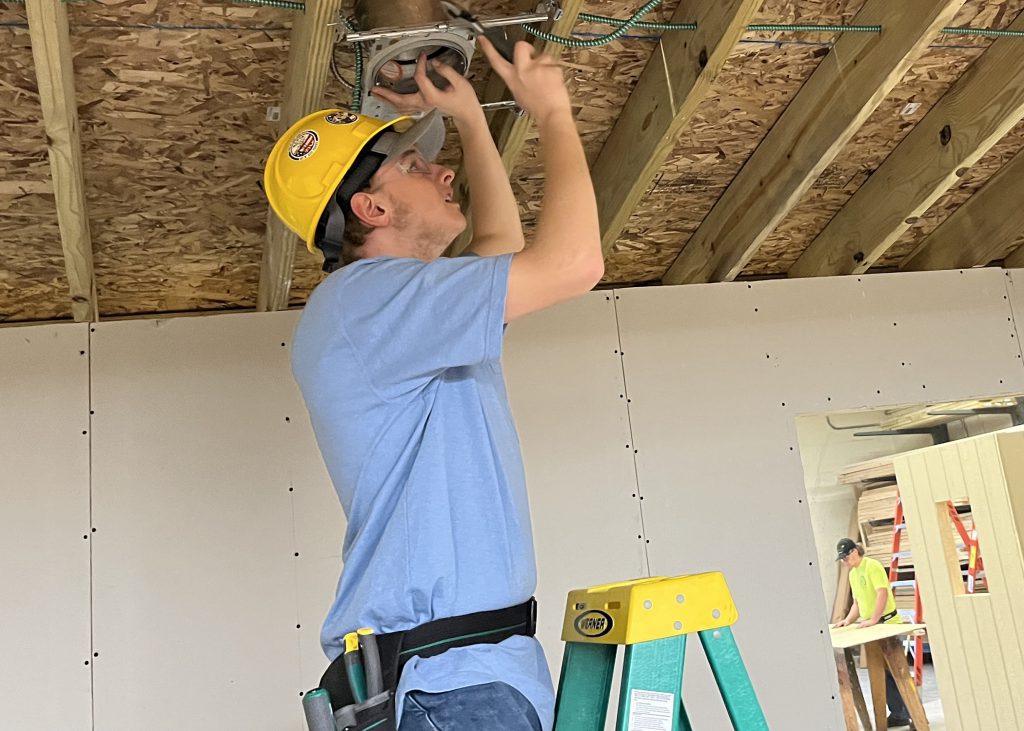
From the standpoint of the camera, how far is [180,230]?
2.98m

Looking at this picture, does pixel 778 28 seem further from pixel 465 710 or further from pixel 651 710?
pixel 465 710

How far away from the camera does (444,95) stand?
192 cm

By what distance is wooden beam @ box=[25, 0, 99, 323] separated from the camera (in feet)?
6.45

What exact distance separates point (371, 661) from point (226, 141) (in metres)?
1.75

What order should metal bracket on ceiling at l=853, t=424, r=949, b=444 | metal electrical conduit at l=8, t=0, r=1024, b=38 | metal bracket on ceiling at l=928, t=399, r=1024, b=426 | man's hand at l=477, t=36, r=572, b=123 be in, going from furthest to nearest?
metal bracket on ceiling at l=853, t=424, r=949, b=444 → metal bracket on ceiling at l=928, t=399, r=1024, b=426 → metal electrical conduit at l=8, t=0, r=1024, b=38 → man's hand at l=477, t=36, r=572, b=123

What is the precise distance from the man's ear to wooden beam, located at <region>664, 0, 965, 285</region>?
1471 mm

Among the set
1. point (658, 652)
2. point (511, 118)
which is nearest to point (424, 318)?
point (658, 652)

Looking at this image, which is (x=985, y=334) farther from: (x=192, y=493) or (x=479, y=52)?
(x=192, y=493)

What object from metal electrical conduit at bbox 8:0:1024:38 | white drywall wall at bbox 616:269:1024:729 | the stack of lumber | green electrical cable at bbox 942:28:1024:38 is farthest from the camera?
the stack of lumber

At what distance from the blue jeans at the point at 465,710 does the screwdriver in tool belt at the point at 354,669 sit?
2.4 inches

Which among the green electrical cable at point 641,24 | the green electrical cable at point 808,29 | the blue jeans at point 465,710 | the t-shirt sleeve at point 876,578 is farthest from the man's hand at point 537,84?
the t-shirt sleeve at point 876,578

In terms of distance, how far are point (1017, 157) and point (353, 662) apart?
116 inches

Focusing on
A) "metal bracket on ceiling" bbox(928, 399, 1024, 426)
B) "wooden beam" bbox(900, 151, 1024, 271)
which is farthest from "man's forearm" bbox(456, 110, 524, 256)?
"metal bracket on ceiling" bbox(928, 399, 1024, 426)

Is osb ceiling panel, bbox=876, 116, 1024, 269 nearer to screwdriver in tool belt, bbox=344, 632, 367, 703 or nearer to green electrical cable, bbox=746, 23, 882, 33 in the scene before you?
Answer: green electrical cable, bbox=746, 23, 882, 33
